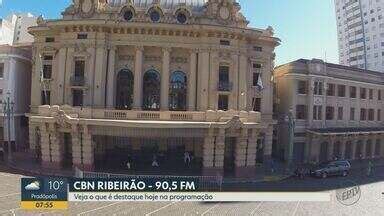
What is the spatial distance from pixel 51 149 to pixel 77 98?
6627 millimetres

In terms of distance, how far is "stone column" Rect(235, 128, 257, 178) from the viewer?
1652 inches

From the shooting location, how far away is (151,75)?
46.1m

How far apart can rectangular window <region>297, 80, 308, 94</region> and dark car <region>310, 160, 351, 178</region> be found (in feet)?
38.0

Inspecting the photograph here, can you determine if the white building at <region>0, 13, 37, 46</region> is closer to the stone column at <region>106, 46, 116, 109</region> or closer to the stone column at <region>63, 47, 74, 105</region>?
the stone column at <region>63, 47, 74, 105</region>

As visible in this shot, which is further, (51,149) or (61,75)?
(61,75)

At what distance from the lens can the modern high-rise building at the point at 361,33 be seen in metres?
102

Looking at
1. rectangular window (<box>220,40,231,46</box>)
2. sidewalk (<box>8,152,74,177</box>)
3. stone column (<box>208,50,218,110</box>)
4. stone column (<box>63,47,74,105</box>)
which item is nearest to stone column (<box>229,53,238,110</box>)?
rectangular window (<box>220,40,231,46</box>)

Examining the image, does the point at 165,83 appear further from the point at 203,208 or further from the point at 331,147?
the point at 331,147

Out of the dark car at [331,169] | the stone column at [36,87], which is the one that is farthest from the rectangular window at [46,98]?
the dark car at [331,169]

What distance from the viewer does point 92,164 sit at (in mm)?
41375

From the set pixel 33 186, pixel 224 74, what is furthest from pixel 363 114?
pixel 33 186

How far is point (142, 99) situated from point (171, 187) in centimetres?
2573

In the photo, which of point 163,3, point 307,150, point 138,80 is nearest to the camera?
point 138,80

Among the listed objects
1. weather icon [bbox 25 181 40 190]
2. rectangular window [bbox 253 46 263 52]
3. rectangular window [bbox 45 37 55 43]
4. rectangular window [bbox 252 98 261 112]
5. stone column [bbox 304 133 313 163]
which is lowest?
stone column [bbox 304 133 313 163]
